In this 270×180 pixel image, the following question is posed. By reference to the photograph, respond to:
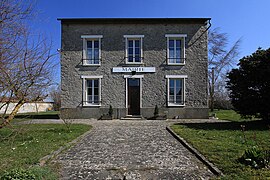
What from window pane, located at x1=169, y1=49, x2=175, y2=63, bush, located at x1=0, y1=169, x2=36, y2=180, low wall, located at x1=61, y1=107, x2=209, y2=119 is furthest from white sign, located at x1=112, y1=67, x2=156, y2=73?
bush, located at x1=0, y1=169, x2=36, y2=180

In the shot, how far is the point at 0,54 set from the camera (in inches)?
139

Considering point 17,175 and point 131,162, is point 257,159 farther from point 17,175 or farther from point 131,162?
point 17,175

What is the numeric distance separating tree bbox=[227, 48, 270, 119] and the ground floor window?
585 cm

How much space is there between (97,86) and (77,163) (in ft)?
39.0

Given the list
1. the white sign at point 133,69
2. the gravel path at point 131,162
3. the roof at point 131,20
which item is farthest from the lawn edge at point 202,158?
the roof at point 131,20

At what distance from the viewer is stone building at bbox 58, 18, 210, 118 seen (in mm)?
15984

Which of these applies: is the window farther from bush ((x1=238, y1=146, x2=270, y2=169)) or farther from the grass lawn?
bush ((x1=238, y1=146, x2=270, y2=169))

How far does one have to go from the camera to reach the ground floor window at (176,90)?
1603 centimetres

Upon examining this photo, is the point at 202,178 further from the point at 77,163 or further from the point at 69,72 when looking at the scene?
the point at 69,72

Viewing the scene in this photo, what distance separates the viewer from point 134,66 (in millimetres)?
16078

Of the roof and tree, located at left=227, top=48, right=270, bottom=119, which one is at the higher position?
the roof

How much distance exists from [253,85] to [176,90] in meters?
6.94

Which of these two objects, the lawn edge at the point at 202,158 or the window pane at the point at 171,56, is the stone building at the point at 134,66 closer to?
the window pane at the point at 171,56

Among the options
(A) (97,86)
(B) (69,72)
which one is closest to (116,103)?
(A) (97,86)
